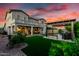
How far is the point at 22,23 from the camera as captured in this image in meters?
3.35

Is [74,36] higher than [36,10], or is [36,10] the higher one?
[36,10]

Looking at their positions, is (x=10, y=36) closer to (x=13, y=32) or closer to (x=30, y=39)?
(x=13, y=32)

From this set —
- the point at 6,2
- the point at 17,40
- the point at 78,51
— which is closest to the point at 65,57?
the point at 78,51

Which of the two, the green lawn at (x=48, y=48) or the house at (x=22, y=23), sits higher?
the house at (x=22, y=23)

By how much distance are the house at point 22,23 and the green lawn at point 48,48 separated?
110 mm

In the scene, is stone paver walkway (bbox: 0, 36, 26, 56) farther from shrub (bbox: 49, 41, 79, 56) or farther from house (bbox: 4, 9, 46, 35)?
Answer: shrub (bbox: 49, 41, 79, 56)

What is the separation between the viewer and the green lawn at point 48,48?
10.8ft

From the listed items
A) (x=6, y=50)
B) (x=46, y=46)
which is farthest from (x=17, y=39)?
(x=46, y=46)

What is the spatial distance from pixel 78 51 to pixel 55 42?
12.9 inches

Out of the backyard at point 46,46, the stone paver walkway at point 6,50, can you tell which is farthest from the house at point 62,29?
the stone paver walkway at point 6,50

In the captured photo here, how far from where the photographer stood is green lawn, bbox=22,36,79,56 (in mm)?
3293

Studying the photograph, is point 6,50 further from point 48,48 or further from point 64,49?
point 64,49

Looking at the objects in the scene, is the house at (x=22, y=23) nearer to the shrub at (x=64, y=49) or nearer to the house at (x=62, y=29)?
the house at (x=62, y=29)

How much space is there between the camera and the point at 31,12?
333 centimetres
